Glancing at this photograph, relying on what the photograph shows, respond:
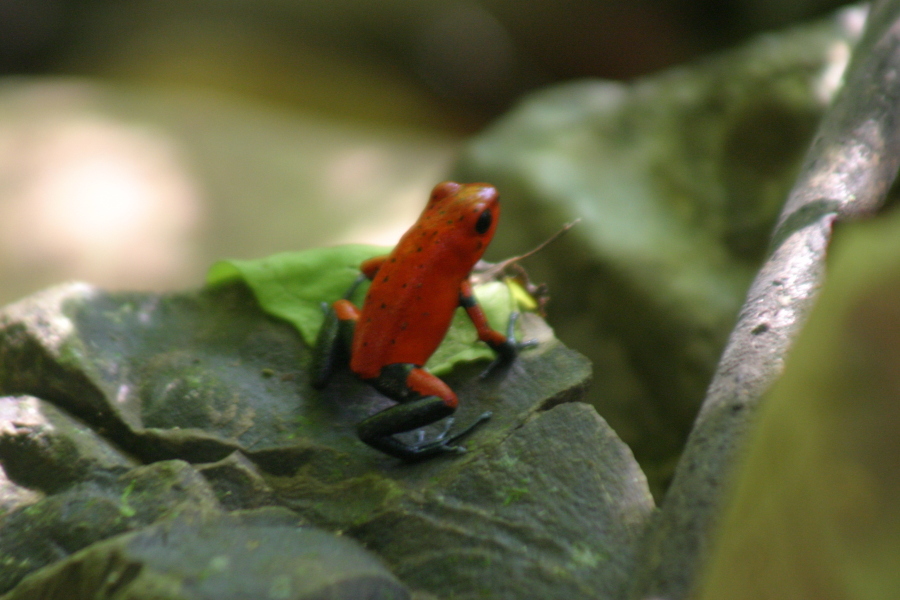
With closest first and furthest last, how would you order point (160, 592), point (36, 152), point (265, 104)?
point (160, 592), point (36, 152), point (265, 104)

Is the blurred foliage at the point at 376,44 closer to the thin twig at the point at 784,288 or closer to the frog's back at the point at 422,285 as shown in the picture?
the thin twig at the point at 784,288

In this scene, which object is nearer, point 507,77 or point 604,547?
point 604,547

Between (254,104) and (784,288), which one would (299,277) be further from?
(254,104)

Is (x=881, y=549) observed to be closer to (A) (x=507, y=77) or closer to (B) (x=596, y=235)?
(B) (x=596, y=235)

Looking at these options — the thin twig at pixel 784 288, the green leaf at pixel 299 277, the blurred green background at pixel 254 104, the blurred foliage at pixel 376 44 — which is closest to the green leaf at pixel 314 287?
Result: the green leaf at pixel 299 277

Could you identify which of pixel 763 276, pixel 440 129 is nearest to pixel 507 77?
pixel 440 129
